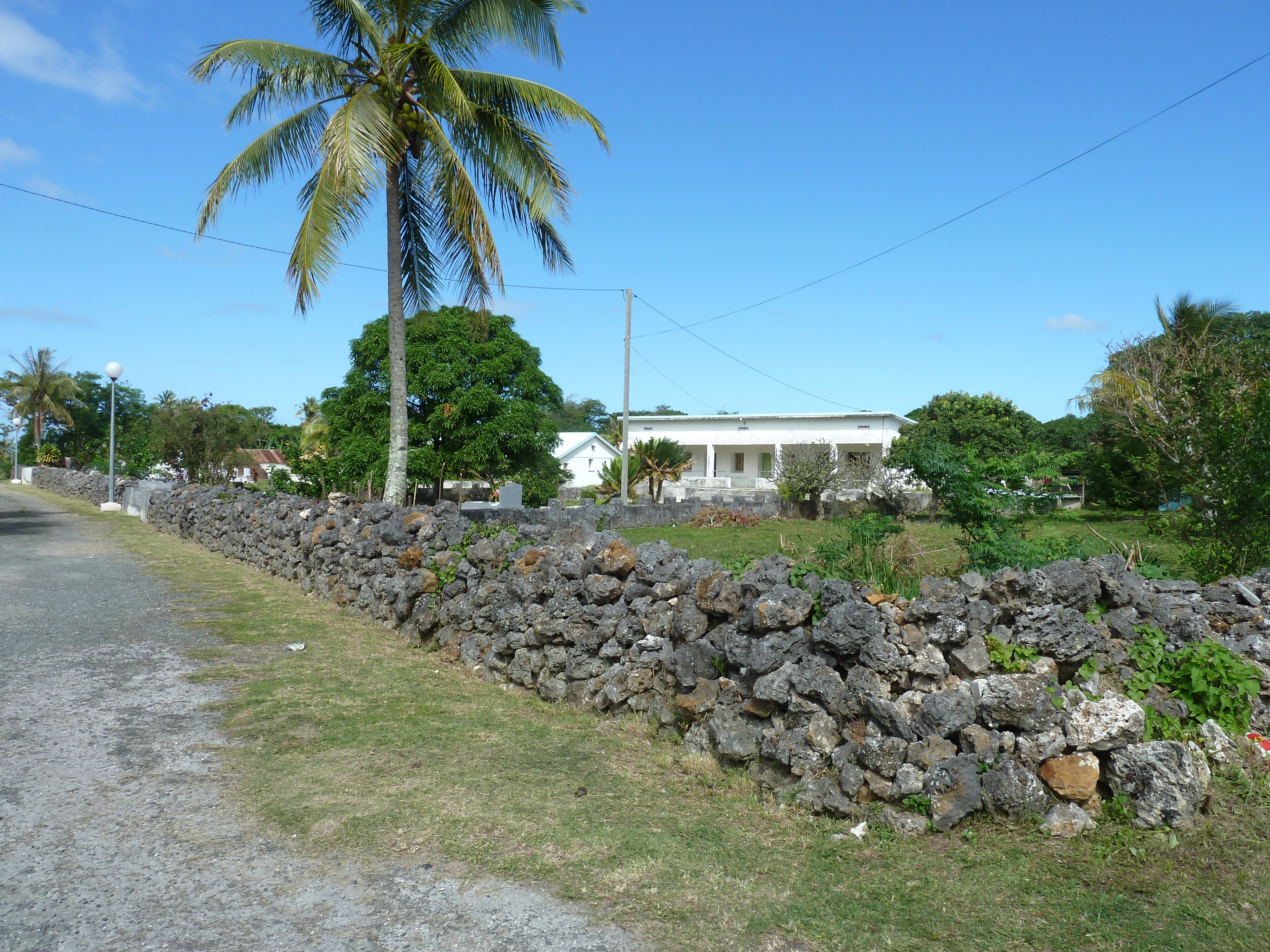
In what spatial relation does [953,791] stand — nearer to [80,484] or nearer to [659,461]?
[659,461]

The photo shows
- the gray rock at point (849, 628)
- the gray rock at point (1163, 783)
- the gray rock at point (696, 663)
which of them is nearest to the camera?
the gray rock at point (1163, 783)

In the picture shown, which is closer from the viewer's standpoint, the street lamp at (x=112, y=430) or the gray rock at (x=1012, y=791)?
the gray rock at (x=1012, y=791)

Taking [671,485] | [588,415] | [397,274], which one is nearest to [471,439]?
[671,485]

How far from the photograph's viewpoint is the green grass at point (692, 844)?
321cm

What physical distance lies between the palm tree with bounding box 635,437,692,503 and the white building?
8.86 meters

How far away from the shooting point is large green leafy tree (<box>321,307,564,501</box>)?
25.0 metres

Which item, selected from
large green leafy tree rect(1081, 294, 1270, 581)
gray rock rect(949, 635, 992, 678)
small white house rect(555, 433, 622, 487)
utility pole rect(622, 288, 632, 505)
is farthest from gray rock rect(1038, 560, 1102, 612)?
small white house rect(555, 433, 622, 487)

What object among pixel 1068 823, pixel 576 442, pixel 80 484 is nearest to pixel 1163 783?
pixel 1068 823

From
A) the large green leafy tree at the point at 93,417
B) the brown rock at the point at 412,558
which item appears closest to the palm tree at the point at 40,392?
the large green leafy tree at the point at 93,417

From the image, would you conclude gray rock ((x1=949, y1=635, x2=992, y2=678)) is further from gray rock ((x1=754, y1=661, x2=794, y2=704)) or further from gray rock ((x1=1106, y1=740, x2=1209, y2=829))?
gray rock ((x1=754, y1=661, x2=794, y2=704))

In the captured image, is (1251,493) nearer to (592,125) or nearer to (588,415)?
(592,125)

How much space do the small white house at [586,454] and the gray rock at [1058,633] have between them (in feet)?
153

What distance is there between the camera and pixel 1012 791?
3.83 metres

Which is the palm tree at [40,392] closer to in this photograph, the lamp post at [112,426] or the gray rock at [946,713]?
the lamp post at [112,426]
